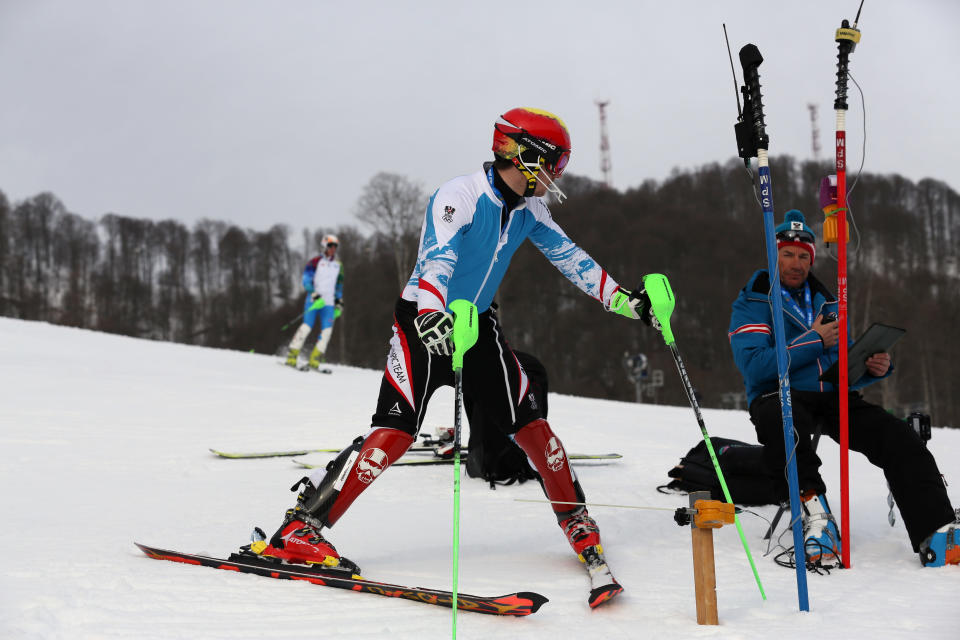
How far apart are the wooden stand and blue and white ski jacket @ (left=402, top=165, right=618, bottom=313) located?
1.19 metres

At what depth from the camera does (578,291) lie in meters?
42.5

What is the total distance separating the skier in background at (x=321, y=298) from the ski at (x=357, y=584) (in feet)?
33.6

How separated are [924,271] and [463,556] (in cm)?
4797

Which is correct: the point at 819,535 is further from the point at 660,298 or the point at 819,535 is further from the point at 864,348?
the point at 660,298

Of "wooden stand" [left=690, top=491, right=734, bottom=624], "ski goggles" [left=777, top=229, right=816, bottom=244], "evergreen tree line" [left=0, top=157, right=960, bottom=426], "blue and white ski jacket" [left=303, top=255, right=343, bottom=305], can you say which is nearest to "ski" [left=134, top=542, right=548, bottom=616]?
"wooden stand" [left=690, top=491, right=734, bottom=624]

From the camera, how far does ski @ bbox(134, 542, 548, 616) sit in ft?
8.89

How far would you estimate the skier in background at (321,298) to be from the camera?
13.5 m

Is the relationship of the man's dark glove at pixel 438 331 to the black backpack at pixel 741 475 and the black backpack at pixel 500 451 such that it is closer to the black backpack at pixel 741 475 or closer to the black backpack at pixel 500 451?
the black backpack at pixel 741 475

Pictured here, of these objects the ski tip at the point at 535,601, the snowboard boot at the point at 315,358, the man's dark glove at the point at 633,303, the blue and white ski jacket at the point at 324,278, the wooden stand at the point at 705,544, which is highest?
the blue and white ski jacket at the point at 324,278

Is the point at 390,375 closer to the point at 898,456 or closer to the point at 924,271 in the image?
the point at 898,456

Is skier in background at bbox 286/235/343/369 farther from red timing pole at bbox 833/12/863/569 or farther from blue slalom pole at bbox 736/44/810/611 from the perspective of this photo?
blue slalom pole at bbox 736/44/810/611

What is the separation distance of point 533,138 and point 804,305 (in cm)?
184

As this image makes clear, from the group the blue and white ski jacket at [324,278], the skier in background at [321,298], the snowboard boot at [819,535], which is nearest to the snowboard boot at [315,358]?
the skier in background at [321,298]

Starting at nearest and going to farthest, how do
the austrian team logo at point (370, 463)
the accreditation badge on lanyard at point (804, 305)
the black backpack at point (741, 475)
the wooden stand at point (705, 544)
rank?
the wooden stand at point (705, 544), the austrian team logo at point (370, 463), the accreditation badge on lanyard at point (804, 305), the black backpack at point (741, 475)
